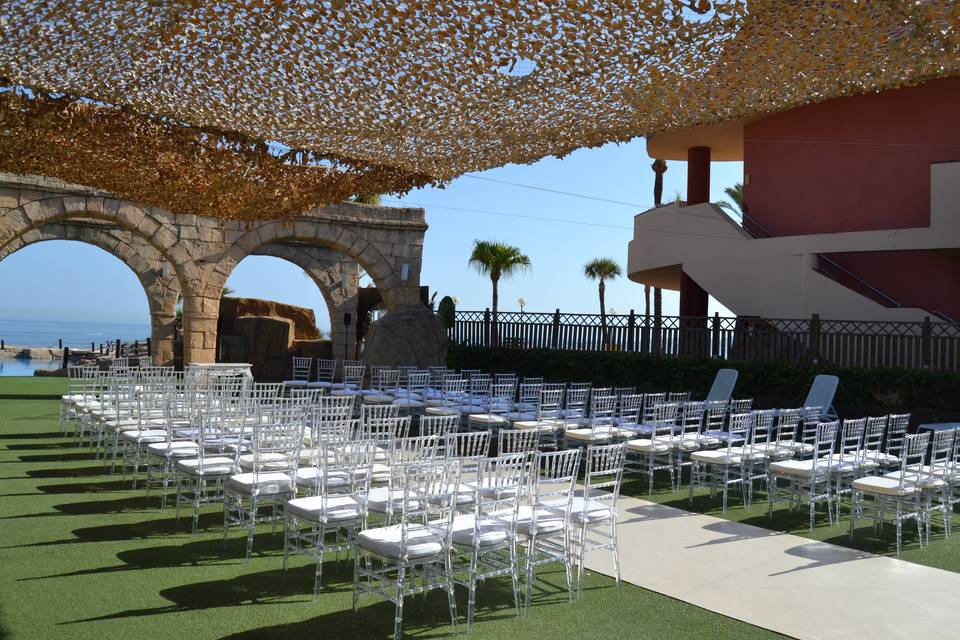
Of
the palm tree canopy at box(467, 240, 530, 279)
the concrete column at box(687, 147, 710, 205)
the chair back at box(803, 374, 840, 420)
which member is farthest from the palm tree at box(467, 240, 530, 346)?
the chair back at box(803, 374, 840, 420)

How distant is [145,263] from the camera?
810 inches

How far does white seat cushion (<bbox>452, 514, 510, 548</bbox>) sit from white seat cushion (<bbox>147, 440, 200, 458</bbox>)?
3.13 meters

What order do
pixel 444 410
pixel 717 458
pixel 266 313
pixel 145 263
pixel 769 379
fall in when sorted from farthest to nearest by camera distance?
pixel 266 313, pixel 145 263, pixel 769 379, pixel 444 410, pixel 717 458

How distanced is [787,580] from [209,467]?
4442 millimetres

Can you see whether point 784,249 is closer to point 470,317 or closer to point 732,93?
point 470,317

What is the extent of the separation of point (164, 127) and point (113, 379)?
5175 millimetres

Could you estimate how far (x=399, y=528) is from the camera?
4.88 meters

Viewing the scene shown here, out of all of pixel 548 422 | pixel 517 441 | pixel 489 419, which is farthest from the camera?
pixel 489 419

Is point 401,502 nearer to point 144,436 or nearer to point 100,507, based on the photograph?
point 100,507

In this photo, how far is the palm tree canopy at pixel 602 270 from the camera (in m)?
44.3

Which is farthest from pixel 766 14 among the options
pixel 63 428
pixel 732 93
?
pixel 63 428

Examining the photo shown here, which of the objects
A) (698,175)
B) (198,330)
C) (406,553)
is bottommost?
(406,553)

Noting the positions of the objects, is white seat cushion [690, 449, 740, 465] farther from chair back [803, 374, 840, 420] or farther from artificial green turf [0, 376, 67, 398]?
artificial green turf [0, 376, 67, 398]

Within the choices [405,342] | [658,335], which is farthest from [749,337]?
[405,342]
